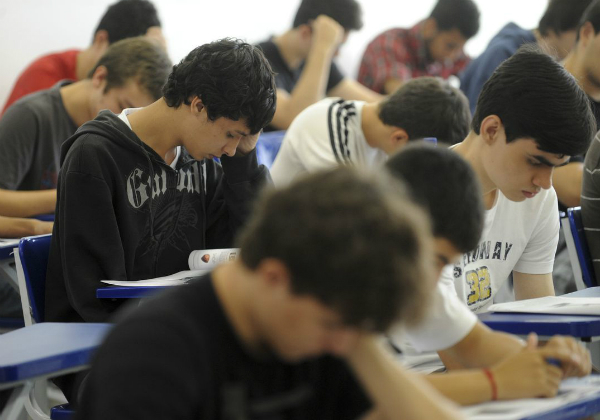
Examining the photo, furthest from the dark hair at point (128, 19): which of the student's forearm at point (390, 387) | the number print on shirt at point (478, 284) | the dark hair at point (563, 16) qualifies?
the student's forearm at point (390, 387)

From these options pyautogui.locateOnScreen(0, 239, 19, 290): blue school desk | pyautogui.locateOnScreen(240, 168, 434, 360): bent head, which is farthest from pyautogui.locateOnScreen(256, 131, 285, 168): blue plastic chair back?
pyautogui.locateOnScreen(240, 168, 434, 360): bent head

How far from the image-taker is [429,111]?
9.48ft

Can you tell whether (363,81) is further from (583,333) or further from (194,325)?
(194,325)

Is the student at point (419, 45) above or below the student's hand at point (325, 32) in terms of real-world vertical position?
below

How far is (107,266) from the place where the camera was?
1892 millimetres

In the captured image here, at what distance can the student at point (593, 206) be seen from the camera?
2260 mm

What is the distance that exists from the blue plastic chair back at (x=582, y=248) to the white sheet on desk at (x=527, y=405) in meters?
1.03

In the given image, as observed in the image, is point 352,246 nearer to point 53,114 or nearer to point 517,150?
point 517,150

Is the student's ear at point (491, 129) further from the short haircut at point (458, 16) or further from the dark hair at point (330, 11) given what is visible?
the short haircut at point (458, 16)

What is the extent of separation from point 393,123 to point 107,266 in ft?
4.60

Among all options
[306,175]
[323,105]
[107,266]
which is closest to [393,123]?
[323,105]

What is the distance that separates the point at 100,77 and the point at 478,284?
154 centimetres

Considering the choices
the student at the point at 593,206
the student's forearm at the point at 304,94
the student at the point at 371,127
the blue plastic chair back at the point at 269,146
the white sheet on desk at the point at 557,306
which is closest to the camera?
the white sheet on desk at the point at 557,306

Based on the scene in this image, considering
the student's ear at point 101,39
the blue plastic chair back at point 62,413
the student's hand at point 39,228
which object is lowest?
the blue plastic chair back at point 62,413
